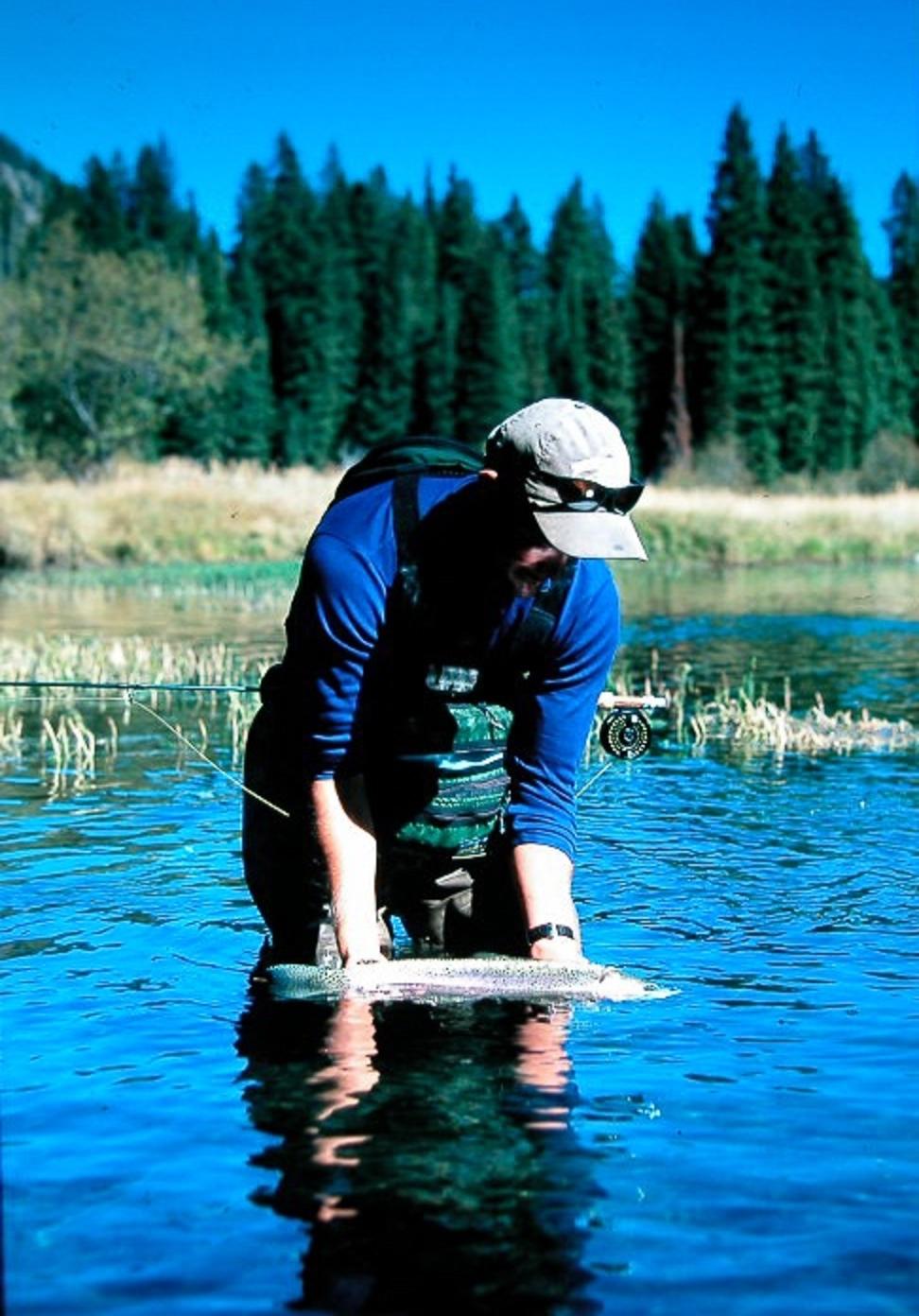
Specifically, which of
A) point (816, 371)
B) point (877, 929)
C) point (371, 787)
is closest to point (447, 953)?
point (371, 787)

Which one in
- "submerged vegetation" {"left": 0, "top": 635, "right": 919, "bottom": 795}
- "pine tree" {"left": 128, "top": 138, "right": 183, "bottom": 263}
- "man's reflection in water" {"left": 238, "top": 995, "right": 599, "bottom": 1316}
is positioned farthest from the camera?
"pine tree" {"left": 128, "top": 138, "right": 183, "bottom": 263}

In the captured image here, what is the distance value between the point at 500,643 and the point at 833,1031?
198cm

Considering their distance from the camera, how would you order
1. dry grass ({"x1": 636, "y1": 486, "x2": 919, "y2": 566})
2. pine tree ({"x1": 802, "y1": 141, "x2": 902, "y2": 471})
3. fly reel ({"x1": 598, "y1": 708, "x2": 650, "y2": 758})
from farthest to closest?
pine tree ({"x1": 802, "y1": 141, "x2": 902, "y2": 471}) → dry grass ({"x1": 636, "y1": 486, "x2": 919, "y2": 566}) → fly reel ({"x1": 598, "y1": 708, "x2": 650, "y2": 758})

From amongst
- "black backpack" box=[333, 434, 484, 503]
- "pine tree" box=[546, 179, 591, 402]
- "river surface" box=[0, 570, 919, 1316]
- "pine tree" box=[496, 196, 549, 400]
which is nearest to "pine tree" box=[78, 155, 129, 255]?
"pine tree" box=[496, 196, 549, 400]

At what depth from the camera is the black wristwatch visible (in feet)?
16.1

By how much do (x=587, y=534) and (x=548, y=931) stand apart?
1294 mm

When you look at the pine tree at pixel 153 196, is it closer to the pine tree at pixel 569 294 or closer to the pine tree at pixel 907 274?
the pine tree at pixel 569 294

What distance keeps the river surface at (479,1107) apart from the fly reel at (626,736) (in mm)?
849

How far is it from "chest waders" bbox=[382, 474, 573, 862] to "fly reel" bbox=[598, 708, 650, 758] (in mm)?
1638

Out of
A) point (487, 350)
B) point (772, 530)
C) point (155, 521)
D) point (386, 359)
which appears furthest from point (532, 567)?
point (386, 359)

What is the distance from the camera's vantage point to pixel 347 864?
464cm

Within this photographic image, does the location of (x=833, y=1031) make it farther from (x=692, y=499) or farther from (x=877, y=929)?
(x=692, y=499)

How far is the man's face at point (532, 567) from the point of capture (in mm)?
4449

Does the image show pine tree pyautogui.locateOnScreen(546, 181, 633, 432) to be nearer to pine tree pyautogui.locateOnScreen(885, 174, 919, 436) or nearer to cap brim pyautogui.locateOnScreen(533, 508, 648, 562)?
pine tree pyautogui.locateOnScreen(885, 174, 919, 436)
